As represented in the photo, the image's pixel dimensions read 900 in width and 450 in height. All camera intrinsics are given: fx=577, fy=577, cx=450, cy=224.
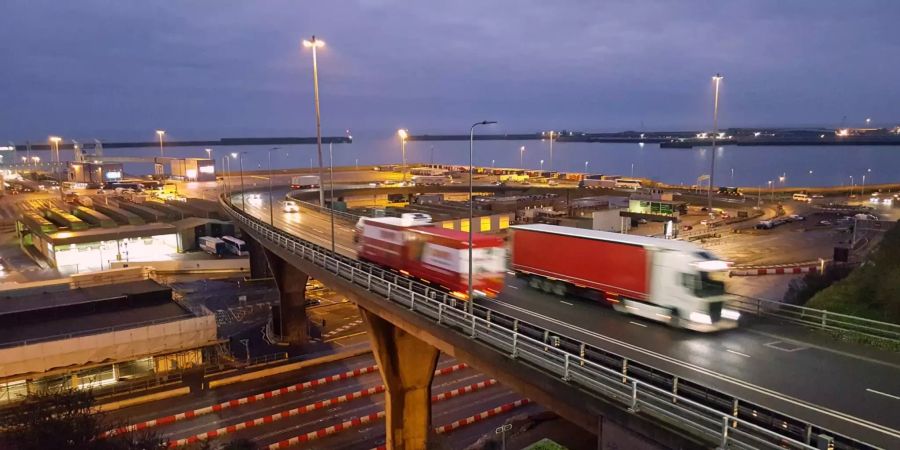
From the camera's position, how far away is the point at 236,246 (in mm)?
72438

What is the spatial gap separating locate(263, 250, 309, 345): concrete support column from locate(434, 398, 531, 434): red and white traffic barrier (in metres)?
17.3

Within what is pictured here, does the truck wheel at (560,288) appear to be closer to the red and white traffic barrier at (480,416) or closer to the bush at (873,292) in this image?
the bush at (873,292)

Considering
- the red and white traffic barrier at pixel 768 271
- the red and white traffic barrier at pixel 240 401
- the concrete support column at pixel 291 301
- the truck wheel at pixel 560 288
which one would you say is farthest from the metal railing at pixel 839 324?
the concrete support column at pixel 291 301

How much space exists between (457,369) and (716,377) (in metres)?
27.3

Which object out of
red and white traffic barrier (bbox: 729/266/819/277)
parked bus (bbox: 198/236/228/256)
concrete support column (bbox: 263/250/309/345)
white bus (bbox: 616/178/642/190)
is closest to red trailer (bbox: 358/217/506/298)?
concrete support column (bbox: 263/250/309/345)

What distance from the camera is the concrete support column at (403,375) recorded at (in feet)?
85.5

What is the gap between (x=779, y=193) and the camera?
113m

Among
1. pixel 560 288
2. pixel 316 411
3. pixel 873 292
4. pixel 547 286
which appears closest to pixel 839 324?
pixel 873 292

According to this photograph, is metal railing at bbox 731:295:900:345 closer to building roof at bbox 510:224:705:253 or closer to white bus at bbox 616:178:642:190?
building roof at bbox 510:224:705:253

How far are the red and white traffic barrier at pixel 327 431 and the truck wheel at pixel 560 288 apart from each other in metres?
15.3

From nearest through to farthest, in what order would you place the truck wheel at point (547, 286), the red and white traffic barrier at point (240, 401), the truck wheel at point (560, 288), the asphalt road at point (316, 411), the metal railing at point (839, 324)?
1. the metal railing at point (839, 324)
2. the truck wheel at point (560, 288)
3. the truck wheel at point (547, 286)
4. the asphalt road at point (316, 411)
5. the red and white traffic barrier at point (240, 401)

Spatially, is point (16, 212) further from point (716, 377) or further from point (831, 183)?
point (831, 183)

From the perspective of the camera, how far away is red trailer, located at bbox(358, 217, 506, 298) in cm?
2256

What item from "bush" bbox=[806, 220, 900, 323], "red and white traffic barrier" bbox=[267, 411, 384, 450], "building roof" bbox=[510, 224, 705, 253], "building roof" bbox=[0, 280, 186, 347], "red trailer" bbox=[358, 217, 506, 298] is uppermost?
"building roof" bbox=[510, 224, 705, 253]
